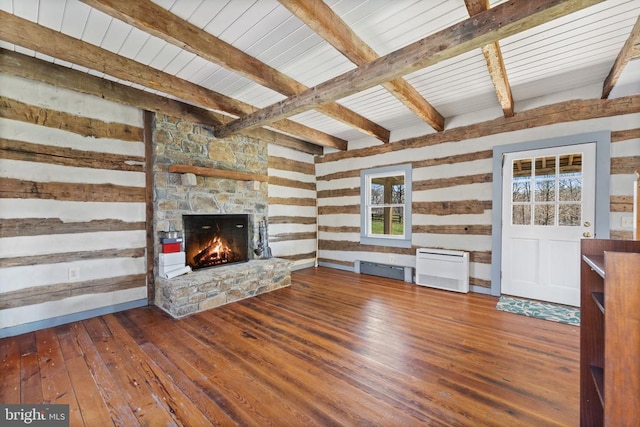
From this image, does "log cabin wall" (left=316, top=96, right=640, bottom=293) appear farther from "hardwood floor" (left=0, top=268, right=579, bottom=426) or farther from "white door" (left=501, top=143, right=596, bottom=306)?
"hardwood floor" (left=0, top=268, right=579, bottom=426)

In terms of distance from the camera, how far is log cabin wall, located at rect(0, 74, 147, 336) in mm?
2707

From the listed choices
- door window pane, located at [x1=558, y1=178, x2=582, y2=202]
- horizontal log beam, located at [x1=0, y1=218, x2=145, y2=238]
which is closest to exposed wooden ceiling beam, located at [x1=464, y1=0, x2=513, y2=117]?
door window pane, located at [x1=558, y1=178, x2=582, y2=202]

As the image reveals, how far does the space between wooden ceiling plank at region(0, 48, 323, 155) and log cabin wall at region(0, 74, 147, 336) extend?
174 millimetres

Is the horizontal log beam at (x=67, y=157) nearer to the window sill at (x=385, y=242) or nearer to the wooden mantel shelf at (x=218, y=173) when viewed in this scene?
the wooden mantel shelf at (x=218, y=173)

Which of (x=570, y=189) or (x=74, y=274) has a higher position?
(x=570, y=189)

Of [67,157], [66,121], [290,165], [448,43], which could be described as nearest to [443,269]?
[448,43]

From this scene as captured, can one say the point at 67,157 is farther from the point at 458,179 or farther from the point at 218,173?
the point at 458,179

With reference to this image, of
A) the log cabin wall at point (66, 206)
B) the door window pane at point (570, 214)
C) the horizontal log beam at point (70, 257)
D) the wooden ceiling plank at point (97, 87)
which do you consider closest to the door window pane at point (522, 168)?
the door window pane at point (570, 214)

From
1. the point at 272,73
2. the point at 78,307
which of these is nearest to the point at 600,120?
the point at 272,73

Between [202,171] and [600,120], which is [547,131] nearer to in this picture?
[600,120]

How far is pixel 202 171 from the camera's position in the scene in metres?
3.93

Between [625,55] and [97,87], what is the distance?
533 centimetres

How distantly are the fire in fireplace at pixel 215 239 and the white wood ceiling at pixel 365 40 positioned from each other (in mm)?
1933

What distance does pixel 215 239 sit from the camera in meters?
4.25
